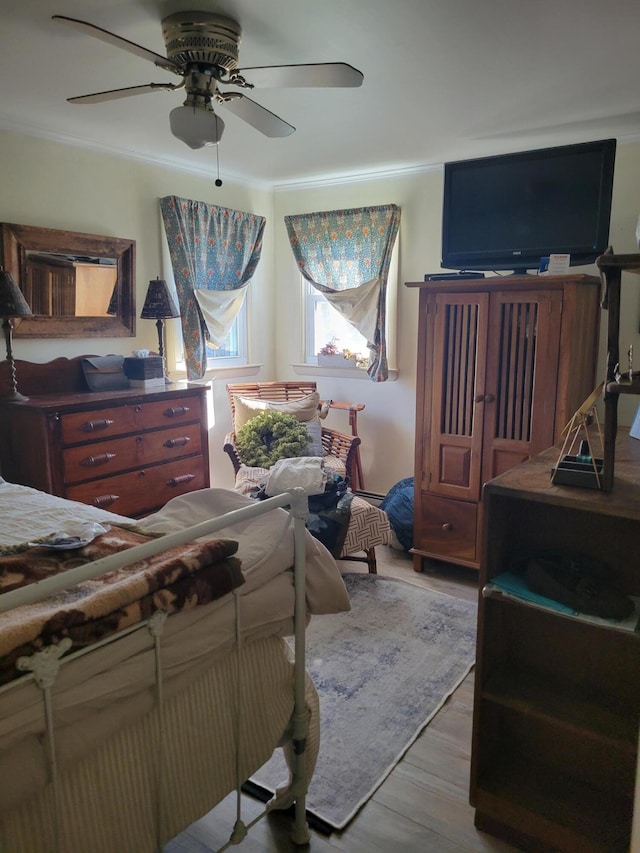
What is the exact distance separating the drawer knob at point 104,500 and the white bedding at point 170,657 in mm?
1176

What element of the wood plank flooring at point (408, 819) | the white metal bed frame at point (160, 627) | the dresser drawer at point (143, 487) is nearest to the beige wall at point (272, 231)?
the dresser drawer at point (143, 487)

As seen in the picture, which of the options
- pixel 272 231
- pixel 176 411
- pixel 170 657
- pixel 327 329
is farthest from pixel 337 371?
pixel 170 657

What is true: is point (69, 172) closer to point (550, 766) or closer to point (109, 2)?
point (109, 2)

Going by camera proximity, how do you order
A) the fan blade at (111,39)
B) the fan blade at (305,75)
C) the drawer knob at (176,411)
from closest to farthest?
1. the fan blade at (111,39)
2. the fan blade at (305,75)
3. the drawer knob at (176,411)

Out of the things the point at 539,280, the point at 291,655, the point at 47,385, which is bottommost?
the point at 291,655

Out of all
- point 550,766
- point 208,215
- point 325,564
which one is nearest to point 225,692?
point 325,564

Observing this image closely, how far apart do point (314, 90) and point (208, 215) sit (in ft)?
5.50

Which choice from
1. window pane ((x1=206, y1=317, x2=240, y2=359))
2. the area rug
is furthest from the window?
the area rug

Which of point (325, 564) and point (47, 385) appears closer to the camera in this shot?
point (325, 564)

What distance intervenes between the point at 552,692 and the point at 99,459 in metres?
2.32

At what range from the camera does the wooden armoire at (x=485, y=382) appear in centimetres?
291

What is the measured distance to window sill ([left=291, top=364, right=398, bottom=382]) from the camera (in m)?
4.38

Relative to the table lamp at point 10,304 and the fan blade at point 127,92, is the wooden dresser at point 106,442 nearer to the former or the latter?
the table lamp at point 10,304

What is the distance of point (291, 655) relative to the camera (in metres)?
1.58
